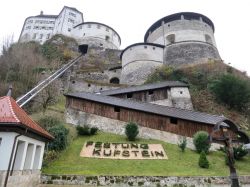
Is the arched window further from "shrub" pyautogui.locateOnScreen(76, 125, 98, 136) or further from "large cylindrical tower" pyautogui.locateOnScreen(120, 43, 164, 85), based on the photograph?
"shrub" pyautogui.locateOnScreen(76, 125, 98, 136)

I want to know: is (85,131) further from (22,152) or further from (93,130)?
(22,152)

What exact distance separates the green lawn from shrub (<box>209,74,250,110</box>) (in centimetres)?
983

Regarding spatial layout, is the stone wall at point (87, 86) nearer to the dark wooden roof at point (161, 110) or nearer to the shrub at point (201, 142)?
the dark wooden roof at point (161, 110)

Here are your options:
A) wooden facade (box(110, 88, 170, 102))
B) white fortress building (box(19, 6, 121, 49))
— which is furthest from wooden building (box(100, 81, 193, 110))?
white fortress building (box(19, 6, 121, 49))

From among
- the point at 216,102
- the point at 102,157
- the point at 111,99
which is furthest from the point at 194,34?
the point at 102,157

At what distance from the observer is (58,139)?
50.3 feet

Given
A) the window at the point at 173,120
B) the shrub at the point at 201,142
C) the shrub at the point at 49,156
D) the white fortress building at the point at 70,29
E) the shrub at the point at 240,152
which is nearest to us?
the shrub at the point at 49,156

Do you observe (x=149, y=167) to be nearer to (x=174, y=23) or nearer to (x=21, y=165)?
(x=21, y=165)

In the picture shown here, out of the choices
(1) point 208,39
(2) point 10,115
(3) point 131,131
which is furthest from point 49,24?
(2) point 10,115

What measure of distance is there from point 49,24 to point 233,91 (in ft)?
157

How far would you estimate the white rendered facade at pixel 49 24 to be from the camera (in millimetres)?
53219

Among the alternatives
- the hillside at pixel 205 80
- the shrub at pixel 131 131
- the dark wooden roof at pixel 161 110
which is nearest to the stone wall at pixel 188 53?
the hillside at pixel 205 80

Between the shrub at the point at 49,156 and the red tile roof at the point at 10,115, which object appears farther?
the shrub at the point at 49,156

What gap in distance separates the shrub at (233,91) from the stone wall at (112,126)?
28.3ft
